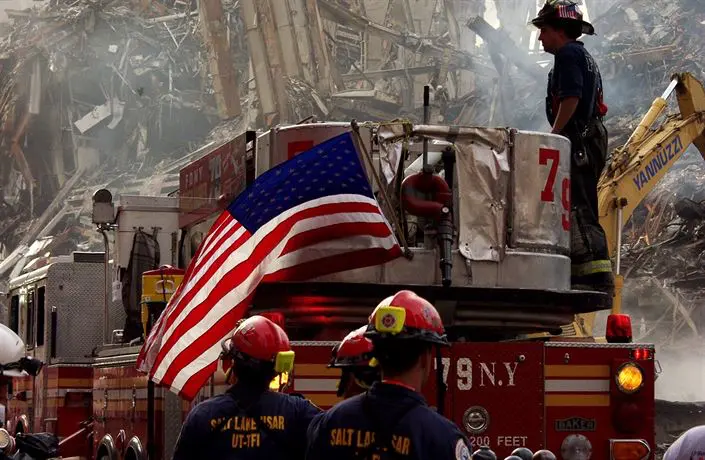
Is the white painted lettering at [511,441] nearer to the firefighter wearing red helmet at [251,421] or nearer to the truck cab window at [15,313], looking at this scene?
the firefighter wearing red helmet at [251,421]

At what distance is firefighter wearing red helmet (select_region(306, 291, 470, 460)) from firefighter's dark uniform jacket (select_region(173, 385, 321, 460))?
85cm

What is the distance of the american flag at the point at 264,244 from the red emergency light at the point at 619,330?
1.67 meters

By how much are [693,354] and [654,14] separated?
12883mm

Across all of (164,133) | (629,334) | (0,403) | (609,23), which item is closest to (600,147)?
(629,334)

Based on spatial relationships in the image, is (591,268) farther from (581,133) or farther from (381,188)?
(381,188)

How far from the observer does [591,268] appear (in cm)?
942

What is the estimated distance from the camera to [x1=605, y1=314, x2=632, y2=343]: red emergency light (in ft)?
28.6

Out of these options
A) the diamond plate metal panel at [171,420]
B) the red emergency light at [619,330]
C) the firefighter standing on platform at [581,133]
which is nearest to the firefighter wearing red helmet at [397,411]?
the red emergency light at [619,330]

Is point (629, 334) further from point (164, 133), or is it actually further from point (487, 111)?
point (164, 133)

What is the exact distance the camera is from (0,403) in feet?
18.6

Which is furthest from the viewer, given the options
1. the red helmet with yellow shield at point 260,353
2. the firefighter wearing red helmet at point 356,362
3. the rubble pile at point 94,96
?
the rubble pile at point 94,96

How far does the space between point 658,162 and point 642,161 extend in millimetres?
450

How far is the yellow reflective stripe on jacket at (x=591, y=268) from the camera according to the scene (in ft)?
30.9

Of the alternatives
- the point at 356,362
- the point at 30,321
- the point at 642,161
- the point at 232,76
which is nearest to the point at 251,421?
the point at 356,362
